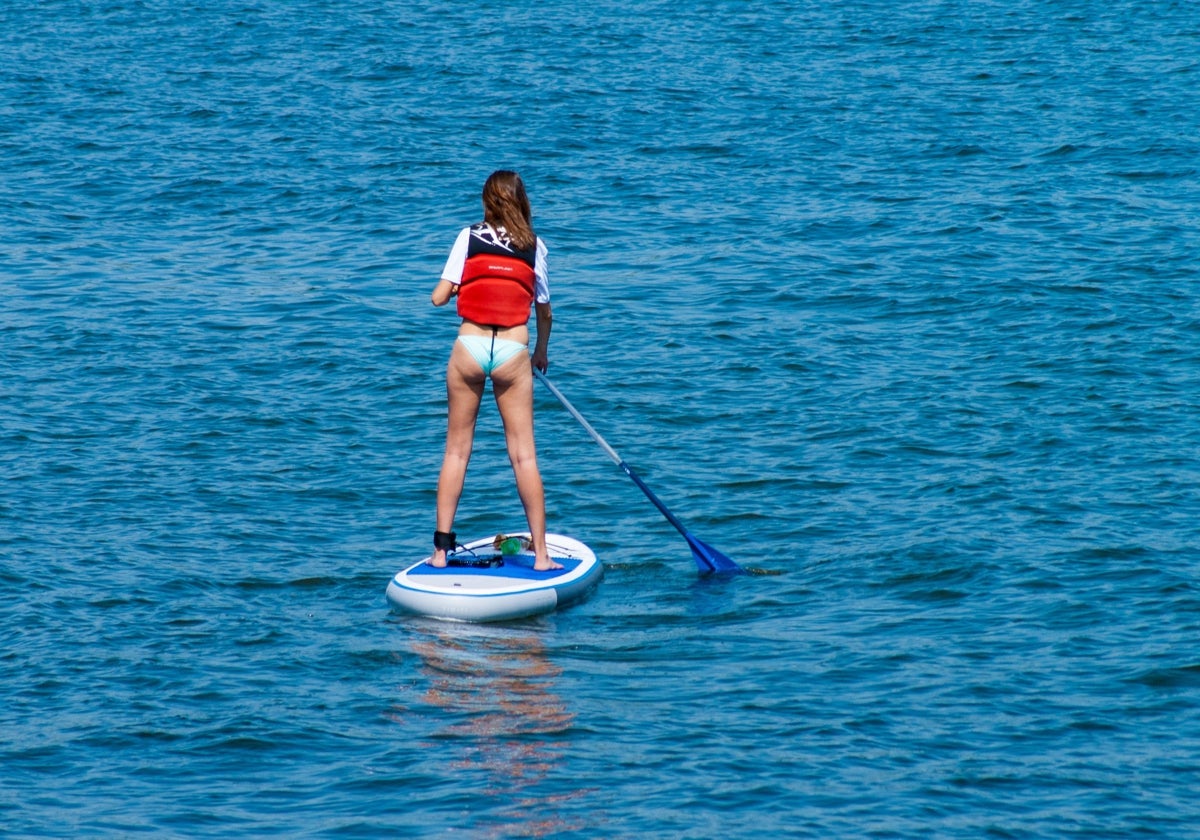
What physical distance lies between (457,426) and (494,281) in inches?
35.0

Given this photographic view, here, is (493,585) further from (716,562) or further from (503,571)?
(716,562)

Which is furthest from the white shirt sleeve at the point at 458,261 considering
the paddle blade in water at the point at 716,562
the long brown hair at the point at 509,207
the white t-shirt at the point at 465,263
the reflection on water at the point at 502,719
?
the paddle blade in water at the point at 716,562

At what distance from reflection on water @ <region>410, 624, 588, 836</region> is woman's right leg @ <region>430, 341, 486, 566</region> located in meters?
0.67

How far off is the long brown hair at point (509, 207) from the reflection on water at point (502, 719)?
7.06 ft

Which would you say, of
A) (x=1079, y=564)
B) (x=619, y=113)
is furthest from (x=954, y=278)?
(x=619, y=113)

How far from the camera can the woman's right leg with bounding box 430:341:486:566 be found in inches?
344

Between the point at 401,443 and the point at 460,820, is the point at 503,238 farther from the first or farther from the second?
the point at 401,443

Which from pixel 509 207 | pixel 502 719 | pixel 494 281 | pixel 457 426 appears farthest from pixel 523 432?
pixel 502 719

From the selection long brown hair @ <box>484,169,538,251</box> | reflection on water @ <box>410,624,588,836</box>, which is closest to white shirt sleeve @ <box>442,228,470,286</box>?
long brown hair @ <box>484,169,538,251</box>

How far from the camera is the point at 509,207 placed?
8430mm

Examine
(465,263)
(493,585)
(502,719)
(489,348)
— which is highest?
(465,263)

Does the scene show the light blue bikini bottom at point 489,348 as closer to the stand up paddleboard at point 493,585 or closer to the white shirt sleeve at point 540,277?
the white shirt sleeve at point 540,277

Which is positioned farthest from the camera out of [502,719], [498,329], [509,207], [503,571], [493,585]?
[503,571]

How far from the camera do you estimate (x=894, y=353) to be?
13.9 metres
